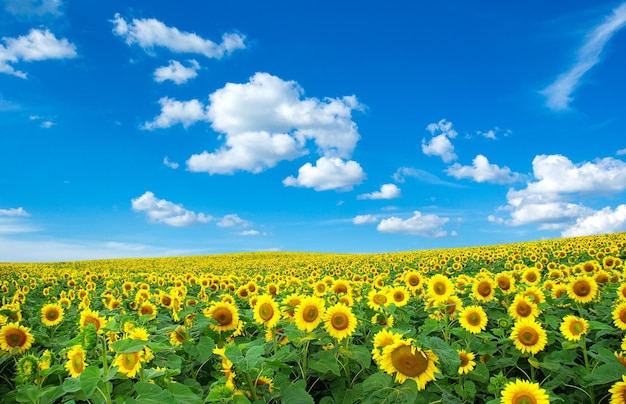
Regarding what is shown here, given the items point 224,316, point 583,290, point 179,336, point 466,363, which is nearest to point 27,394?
point 179,336

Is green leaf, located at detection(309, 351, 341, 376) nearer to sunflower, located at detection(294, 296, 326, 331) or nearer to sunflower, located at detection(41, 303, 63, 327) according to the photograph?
sunflower, located at detection(294, 296, 326, 331)

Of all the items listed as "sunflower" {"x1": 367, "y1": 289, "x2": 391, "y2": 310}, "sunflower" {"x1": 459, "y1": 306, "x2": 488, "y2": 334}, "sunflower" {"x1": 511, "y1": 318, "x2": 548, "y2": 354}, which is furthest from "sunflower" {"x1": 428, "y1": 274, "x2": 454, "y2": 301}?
"sunflower" {"x1": 511, "y1": 318, "x2": 548, "y2": 354}

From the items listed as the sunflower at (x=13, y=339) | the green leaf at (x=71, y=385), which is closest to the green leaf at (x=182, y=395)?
the green leaf at (x=71, y=385)

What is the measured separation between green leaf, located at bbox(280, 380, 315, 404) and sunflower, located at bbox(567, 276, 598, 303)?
522 cm

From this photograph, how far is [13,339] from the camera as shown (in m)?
5.22


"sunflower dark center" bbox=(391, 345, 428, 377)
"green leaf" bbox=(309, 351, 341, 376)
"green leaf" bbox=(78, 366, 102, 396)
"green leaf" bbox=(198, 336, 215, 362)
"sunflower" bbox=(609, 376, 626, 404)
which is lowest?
"sunflower" bbox=(609, 376, 626, 404)

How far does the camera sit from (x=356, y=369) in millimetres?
4703

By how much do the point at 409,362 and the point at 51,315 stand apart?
21.3ft

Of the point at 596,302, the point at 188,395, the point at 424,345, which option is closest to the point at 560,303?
the point at 596,302

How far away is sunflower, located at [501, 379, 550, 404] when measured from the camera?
12.1ft

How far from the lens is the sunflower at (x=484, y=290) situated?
24.0ft

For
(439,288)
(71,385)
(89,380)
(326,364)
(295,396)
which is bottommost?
(295,396)

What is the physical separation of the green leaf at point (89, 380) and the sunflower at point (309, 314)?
208cm

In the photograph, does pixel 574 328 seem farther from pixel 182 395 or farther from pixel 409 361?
pixel 182 395
